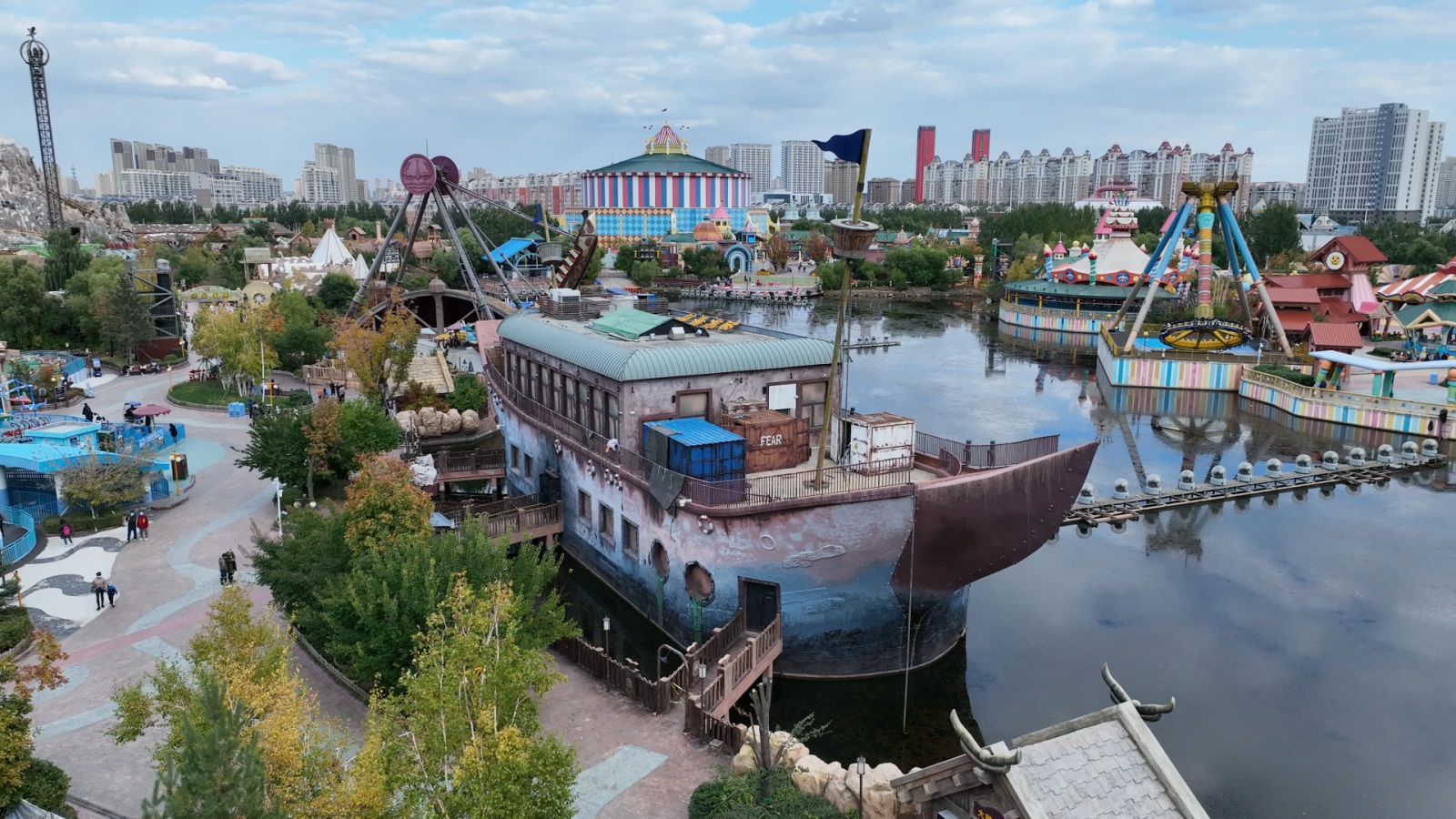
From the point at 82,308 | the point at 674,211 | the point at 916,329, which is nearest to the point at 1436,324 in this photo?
the point at 916,329

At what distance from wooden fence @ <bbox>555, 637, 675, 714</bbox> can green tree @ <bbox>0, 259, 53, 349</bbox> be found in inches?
2579

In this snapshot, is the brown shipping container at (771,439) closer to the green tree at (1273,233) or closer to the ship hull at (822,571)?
the ship hull at (822,571)

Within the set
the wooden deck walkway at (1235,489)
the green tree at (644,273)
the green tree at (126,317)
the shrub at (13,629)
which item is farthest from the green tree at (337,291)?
the wooden deck walkway at (1235,489)

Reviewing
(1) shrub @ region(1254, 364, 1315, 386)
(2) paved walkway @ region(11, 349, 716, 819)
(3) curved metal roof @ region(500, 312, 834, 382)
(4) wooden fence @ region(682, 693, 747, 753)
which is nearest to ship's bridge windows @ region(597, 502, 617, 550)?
(3) curved metal roof @ region(500, 312, 834, 382)

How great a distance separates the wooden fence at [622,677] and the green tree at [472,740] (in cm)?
514

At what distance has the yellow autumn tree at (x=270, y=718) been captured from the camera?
13.0 metres

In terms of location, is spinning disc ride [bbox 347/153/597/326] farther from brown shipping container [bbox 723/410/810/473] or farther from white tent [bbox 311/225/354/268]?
brown shipping container [bbox 723/410/810/473]

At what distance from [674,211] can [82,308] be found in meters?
116

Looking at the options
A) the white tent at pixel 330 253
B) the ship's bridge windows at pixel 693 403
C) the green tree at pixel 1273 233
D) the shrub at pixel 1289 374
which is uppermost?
the green tree at pixel 1273 233

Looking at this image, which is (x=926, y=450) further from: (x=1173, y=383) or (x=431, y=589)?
(x=1173, y=383)

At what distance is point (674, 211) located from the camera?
175 m

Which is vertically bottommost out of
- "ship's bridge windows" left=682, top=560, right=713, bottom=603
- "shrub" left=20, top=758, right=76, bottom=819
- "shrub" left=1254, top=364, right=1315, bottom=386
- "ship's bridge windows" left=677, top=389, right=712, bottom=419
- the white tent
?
"shrub" left=20, top=758, right=76, bottom=819

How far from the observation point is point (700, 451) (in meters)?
24.5

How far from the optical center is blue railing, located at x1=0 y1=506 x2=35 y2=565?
2973 cm
